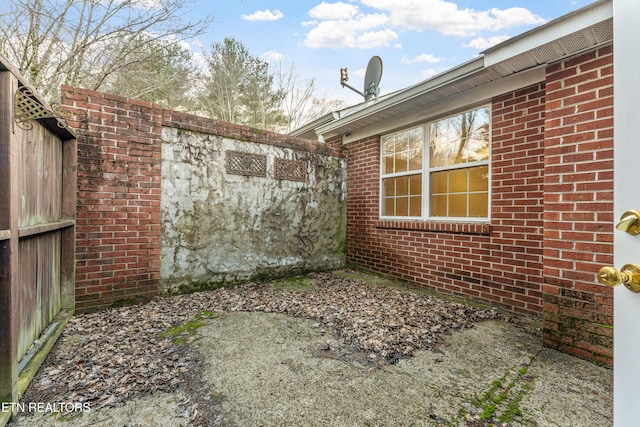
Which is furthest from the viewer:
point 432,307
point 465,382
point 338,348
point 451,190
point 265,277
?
point 265,277

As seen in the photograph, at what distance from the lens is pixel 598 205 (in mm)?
2020

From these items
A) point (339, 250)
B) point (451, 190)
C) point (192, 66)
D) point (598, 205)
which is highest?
point (192, 66)

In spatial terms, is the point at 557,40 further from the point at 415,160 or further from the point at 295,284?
the point at 295,284

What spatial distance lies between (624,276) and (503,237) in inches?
109

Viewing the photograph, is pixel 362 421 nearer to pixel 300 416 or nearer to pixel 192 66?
pixel 300 416

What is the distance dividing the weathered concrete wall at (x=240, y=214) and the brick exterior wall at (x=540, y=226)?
723 mm

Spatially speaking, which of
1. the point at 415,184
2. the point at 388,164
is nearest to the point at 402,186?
the point at 415,184

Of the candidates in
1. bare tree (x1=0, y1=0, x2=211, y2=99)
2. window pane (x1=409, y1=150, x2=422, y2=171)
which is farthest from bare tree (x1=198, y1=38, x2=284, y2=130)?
window pane (x1=409, y1=150, x2=422, y2=171)

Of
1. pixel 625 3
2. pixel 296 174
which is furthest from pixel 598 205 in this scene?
pixel 296 174

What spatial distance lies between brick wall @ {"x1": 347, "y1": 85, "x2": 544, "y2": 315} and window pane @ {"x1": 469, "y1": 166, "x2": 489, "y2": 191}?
14 centimetres

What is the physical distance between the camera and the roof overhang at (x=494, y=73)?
201 cm

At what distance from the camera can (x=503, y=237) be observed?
3188 millimetres

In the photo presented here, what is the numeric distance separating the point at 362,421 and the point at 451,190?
125 inches

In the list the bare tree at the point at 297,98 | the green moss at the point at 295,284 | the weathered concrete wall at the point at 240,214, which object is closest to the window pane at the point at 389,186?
the weathered concrete wall at the point at 240,214
